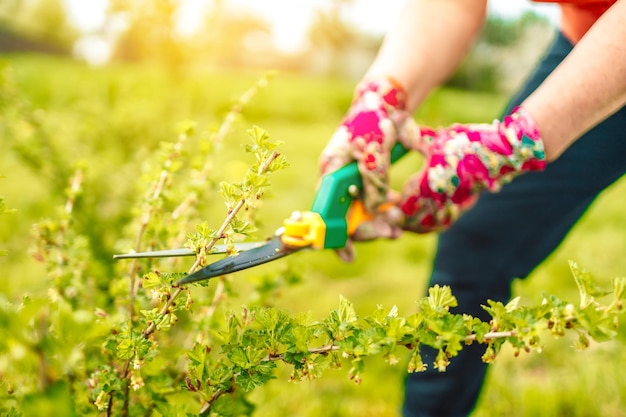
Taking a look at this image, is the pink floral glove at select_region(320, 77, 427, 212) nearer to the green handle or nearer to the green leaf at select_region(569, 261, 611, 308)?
the green handle

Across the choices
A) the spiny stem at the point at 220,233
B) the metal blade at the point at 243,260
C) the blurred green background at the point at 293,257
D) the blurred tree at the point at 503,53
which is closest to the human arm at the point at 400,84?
the blurred green background at the point at 293,257

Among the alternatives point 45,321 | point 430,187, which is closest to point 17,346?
point 45,321

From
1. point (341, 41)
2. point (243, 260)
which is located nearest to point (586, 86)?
point (243, 260)

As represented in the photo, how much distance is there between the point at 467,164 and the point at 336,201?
28cm

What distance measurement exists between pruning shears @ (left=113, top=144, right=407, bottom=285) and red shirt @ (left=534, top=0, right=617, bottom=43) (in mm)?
469

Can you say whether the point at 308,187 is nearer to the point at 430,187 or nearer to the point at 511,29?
the point at 430,187

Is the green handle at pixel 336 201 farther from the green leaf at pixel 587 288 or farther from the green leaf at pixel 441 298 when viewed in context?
the green leaf at pixel 587 288

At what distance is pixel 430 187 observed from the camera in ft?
4.22

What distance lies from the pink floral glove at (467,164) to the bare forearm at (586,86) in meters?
0.04

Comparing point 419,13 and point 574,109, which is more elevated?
point 419,13

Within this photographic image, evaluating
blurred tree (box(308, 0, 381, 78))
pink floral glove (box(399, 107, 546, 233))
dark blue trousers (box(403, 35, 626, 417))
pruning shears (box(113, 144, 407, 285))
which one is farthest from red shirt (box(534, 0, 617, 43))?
blurred tree (box(308, 0, 381, 78))

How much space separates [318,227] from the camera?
112cm

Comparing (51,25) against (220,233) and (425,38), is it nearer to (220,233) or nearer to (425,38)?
(425,38)

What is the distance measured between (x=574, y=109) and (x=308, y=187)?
12.1ft
